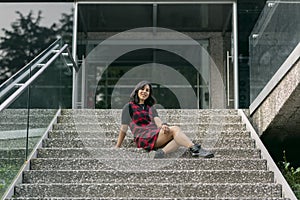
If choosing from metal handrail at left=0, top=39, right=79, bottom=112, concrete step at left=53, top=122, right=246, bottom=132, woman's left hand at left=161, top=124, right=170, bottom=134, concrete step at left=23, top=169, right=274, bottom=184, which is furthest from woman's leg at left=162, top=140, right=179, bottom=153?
metal handrail at left=0, top=39, right=79, bottom=112

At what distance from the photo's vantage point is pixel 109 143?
5281 millimetres

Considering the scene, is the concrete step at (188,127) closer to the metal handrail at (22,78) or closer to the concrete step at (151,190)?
the metal handrail at (22,78)

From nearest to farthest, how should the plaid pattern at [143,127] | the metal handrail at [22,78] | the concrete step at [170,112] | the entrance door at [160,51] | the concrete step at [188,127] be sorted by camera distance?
1. the metal handrail at [22,78]
2. the plaid pattern at [143,127]
3. the concrete step at [188,127]
4. the concrete step at [170,112]
5. the entrance door at [160,51]

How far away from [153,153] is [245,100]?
3.29 meters

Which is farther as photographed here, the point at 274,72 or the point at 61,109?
the point at 61,109

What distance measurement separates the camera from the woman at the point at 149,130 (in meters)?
4.83

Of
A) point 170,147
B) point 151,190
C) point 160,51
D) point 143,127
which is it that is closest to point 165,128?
point 170,147

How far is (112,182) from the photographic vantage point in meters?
4.41

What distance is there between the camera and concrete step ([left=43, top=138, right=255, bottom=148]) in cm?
521

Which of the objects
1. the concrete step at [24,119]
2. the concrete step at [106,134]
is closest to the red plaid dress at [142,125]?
the concrete step at [106,134]

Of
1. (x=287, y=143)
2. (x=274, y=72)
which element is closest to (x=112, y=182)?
(x=274, y=72)

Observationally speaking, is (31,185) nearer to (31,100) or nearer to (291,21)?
(31,100)

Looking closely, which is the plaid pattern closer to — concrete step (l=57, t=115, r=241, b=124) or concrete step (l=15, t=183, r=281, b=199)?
concrete step (l=57, t=115, r=241, b=124)

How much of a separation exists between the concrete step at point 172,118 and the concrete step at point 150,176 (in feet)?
5.14
